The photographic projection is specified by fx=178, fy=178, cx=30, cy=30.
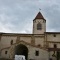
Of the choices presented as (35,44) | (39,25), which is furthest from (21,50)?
(39,25)

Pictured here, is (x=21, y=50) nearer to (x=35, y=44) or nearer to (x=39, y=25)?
(x=35, y=44)

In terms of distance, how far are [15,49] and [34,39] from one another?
7.26 metres

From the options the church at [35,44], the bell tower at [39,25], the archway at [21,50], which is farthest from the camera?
the bell tower at [39,25]

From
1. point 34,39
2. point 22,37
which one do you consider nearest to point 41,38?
point 34,39

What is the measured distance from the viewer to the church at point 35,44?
4634cm

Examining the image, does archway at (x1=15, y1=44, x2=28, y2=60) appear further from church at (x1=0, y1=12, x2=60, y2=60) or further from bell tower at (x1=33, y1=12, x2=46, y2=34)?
bell tower at (x1=33, y1=12, x2=46, y2=34)

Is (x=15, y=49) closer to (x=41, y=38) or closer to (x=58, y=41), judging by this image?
(x=41, y=38)

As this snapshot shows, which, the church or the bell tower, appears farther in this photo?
the bell tower

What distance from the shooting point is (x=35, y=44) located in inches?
2073

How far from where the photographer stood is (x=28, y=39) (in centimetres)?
5350

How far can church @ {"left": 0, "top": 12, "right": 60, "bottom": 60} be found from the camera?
46.3m

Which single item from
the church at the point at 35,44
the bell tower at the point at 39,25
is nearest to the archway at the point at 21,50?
the church at the point at 35,44

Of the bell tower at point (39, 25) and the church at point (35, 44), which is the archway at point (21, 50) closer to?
the church at point (35, 44)

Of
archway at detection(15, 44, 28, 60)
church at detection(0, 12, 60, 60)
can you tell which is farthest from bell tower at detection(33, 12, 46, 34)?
archway at detection(15, 44, 28, 60)
